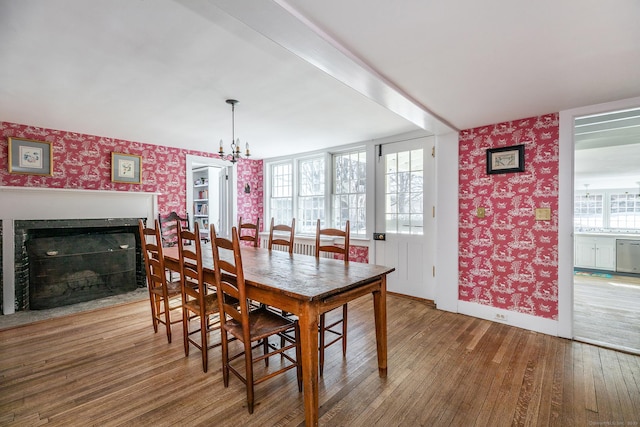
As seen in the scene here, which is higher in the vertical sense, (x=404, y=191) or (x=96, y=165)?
(x=96, y=165)

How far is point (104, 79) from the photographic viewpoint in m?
2.38

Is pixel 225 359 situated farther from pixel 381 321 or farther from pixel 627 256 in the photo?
pixel 627 256

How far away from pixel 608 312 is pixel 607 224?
5.11 metres

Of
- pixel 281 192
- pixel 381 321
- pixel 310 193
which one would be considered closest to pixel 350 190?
pixel 310 193

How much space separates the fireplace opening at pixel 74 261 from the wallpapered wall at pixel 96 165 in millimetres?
562

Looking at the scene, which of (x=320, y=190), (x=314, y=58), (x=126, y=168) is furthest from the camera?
(x=320, y=190)

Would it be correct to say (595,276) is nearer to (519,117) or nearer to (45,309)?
(519,117)

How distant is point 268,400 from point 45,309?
3.41m

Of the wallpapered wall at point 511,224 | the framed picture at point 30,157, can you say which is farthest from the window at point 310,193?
the framed picture at point 30,157

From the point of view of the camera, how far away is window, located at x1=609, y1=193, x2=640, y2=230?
6.69m

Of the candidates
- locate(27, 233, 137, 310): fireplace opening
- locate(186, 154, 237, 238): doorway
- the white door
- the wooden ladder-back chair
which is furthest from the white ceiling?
locate(186, 154, 237, 238): doorway

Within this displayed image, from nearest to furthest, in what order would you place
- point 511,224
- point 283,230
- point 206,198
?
point 511,224 → point 283,230 → point 206,198

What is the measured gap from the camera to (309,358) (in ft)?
5.17

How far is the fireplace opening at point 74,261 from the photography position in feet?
11.5
